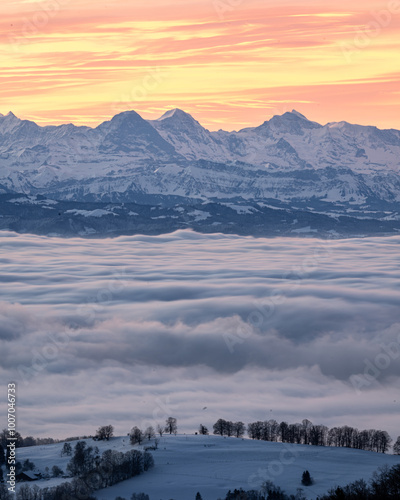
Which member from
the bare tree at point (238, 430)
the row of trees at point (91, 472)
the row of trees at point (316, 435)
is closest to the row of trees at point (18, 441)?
the row of trees at point (91, 472)

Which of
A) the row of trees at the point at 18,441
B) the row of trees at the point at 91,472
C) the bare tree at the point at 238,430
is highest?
the bare tree at the point at 238,430

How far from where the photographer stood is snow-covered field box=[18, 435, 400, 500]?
137500 mm

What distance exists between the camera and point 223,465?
5945 inches

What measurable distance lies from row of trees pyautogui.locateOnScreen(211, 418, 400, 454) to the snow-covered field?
1252cm

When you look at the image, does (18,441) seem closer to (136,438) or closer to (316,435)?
(136,438)

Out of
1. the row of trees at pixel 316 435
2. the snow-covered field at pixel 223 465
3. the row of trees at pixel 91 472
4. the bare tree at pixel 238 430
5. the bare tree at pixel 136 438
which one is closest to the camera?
the row of trees at pixel 91 472

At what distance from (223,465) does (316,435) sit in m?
35.9

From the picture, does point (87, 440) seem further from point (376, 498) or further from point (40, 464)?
point (376, 498)

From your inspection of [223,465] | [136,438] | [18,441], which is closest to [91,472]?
[223,465]

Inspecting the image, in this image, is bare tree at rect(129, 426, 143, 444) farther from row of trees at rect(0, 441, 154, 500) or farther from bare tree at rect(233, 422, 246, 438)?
bare tree at rect(233, 422, 246, 438)

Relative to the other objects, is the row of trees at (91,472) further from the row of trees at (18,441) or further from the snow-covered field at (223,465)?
the row of trees at (18,441)

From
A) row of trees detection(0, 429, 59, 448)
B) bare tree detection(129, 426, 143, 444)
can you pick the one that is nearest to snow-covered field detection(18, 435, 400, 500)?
bare tree detection(129, 426, 143, 444)

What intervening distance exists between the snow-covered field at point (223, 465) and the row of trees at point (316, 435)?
12.5 meters

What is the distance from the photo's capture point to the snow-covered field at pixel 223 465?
138m
